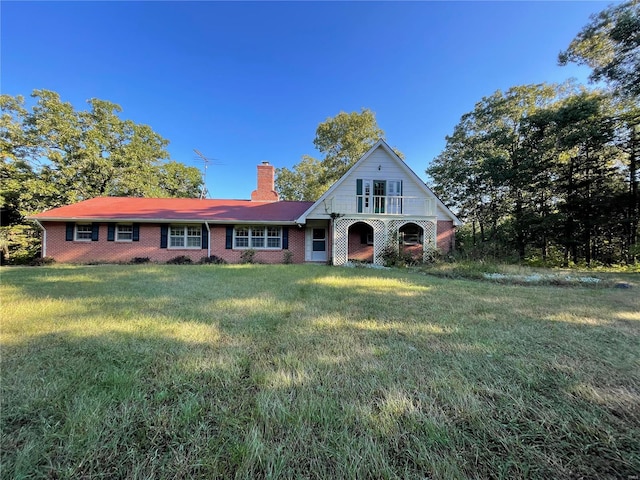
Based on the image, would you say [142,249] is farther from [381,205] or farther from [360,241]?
[381,205]

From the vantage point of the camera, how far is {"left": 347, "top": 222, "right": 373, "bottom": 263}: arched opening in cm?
1522

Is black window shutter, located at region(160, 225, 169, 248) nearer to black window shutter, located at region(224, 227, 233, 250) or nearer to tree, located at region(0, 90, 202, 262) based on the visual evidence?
black window shutter, located at region(224, 227, 233, 250)

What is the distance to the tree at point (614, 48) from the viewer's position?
11594 mm

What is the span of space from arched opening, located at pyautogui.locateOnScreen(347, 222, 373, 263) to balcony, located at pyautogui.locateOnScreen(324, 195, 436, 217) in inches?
59.8

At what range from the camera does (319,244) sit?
49.9 ft

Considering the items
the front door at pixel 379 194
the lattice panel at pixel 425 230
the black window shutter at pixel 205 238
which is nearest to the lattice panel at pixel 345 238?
the lattice panel at pixel 425 230

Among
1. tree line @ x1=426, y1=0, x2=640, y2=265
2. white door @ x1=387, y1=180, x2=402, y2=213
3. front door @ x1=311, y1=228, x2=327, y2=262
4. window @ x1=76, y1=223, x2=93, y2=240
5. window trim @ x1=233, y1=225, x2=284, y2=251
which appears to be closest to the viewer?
tree line @ x1=426, y1=0, x2=640, y2=265

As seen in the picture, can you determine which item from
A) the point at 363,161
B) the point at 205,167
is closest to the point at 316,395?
the point at 363,161

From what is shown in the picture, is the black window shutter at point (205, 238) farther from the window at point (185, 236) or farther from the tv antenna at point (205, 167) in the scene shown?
the tv antenna at point (205, 167)

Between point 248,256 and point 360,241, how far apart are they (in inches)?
260

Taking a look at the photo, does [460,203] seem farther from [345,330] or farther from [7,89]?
[7,89]

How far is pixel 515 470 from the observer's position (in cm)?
133

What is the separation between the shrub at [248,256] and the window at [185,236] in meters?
2.62

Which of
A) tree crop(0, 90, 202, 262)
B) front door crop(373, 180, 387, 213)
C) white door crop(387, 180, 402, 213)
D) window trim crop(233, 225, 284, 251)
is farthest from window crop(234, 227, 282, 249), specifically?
tree crop(0, 90, 202, 262)
